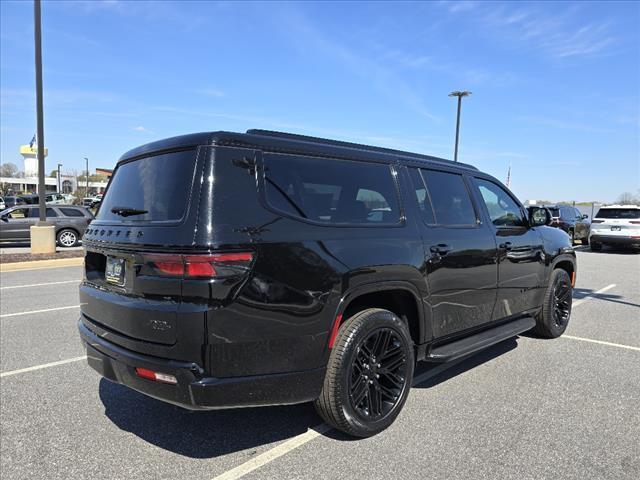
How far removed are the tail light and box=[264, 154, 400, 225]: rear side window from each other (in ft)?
1.36

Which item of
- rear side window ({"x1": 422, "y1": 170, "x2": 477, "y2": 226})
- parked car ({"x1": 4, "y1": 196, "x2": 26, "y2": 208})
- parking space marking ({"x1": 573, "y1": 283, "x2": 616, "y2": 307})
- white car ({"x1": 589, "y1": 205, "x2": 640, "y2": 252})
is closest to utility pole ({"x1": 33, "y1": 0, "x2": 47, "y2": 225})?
rear side window ({"x1": 422, "y1": 170, "x2": 477, "y2": 226})

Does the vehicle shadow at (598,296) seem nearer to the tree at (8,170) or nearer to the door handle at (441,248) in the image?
the door handle at (441,248)

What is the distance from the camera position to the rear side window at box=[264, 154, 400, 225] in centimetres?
295

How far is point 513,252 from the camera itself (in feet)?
15.5

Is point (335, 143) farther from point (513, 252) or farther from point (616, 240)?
point (616, 240)

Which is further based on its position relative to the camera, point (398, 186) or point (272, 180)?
point (398, 186)

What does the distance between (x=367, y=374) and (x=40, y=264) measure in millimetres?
11729

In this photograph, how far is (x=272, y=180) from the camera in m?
2.92

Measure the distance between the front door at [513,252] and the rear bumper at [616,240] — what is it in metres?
14.3

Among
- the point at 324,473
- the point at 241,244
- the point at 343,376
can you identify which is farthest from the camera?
the point at 343,376

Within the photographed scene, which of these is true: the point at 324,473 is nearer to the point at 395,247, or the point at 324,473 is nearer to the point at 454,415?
the point at 454,415

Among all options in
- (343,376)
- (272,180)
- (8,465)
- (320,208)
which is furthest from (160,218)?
(8,465)

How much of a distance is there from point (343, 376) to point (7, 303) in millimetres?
6718

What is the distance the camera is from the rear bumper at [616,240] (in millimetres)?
16983
